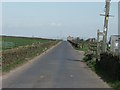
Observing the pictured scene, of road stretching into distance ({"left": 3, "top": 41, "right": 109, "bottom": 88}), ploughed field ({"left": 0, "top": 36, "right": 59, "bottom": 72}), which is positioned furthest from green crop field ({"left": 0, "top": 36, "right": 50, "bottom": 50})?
road stretching into distance ({"left": 3, "top": 41, "right": 109, "bottom": 88})

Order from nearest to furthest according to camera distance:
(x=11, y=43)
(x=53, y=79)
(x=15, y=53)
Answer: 1. (x=53, y=79)
2. (x=15, y=53)
3. (x=11, y=43)

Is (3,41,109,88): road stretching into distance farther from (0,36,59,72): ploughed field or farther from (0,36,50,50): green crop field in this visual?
(0,36,50,50): green crop field

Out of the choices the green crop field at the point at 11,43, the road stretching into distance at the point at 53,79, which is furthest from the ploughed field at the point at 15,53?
the road stretching into distance at the point at 53,79

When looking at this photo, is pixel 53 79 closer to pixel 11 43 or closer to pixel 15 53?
pixel 15 53

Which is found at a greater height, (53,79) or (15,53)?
(15,53)

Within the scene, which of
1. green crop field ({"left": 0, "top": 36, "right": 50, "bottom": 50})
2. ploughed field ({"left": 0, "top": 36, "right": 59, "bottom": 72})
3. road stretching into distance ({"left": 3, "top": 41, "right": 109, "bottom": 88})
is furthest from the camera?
green crop field ({"left": 0, "top": 36, "right": 50, "bottom": 50})

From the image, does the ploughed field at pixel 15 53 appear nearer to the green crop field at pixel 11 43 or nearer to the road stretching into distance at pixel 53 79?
the green crop field at pixel 11 43

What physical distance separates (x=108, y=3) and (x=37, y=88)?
21145 mm

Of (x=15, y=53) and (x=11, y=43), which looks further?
(x=11, y=43)

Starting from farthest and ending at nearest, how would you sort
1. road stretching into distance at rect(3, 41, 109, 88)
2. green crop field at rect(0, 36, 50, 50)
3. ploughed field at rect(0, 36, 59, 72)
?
1. green crop field at rect(0, 36, 50, 50)
2. ploughed field at rect(0, 36, 59, 72)
3. road stretching into distance at rect(3, 41, 109, 88)

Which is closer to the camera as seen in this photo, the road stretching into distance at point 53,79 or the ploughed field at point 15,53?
the road stretching into distance at point 53,79

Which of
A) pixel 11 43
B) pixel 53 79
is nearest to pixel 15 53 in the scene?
pixel 53 79

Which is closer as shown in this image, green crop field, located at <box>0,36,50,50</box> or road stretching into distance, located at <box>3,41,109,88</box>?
road stretching into distance, located at <box>3,41,109,88</box>

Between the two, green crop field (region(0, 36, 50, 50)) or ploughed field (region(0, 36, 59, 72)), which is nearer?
ploughed field (region(0, 36, 59, 72))
